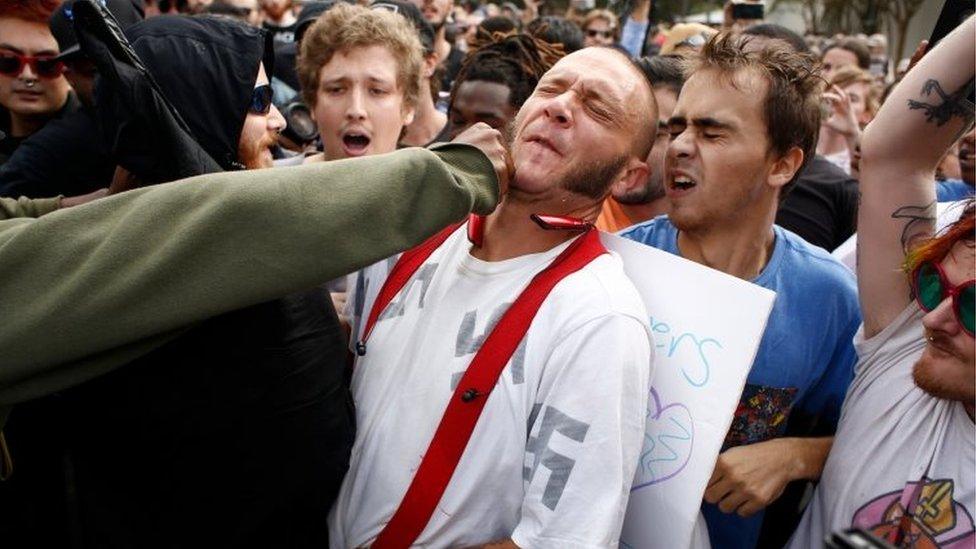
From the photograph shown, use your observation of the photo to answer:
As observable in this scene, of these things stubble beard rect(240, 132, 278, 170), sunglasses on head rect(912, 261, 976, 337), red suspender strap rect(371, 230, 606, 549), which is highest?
sunglasses on head rect(912, 261, 976, 337)

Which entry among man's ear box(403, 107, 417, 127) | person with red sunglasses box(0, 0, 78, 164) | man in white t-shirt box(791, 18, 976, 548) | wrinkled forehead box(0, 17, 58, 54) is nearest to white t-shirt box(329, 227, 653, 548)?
man in white t-shirt box(791, 18, 976, 548)

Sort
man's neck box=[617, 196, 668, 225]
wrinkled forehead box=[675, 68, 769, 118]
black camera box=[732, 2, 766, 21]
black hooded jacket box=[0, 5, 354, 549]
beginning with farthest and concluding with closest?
black camera box=[732, 2, 766, 21], man's neck box=[617, 196, 668, 225], wrinkled forehead box=[675, 68, 769, 118], black hooded jacket box=[0, 5, 354, 549]

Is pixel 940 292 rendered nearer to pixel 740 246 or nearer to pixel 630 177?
pixel 740 246

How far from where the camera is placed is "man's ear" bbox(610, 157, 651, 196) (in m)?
2.34

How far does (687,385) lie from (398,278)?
81cm

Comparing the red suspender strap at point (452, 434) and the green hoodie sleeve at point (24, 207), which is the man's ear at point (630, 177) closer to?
the red suspender strap at point (452, 434)

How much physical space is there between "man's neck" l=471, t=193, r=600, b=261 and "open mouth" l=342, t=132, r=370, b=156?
57.9 inches

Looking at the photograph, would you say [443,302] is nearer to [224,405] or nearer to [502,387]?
[502,387]

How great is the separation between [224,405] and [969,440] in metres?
1.64

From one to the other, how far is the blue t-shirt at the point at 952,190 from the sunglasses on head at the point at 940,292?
8.48ft

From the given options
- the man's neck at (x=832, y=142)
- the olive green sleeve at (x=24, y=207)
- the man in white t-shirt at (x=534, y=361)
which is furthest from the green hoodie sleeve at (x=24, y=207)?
the man's neck at (x=832, y=142)

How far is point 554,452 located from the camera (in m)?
1.83

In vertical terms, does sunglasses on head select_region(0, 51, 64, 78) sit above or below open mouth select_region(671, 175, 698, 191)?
below

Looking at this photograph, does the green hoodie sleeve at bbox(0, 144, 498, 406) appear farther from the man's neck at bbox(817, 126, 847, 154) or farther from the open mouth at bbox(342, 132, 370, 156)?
the man's neck at bbox(817, 126, 847, 154)
